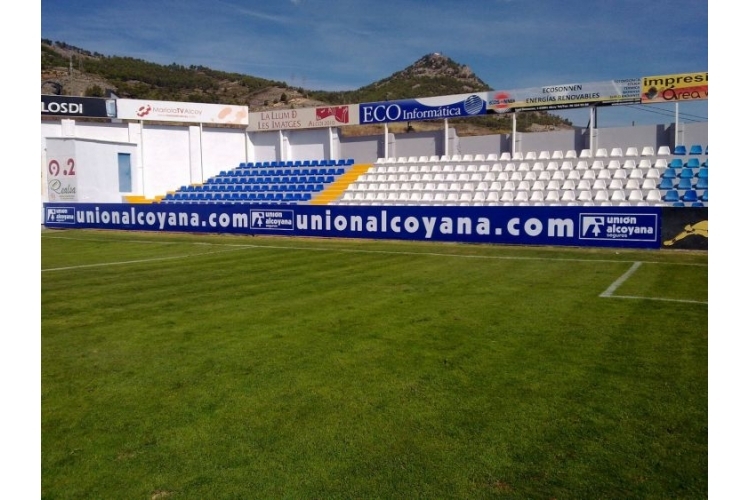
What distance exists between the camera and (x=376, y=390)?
5.43 meters

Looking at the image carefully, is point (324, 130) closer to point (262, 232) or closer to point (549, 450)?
point (262, 232)

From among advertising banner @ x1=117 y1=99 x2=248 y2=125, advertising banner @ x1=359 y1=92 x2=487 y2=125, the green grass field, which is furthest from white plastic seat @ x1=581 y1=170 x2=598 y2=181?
advertising banner @ x1=117 y1=99 x2=248 y2=125

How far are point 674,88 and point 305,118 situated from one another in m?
19.7

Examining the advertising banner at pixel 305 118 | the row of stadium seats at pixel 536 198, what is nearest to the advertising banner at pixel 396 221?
the row of stadium seats at pixel 536 198

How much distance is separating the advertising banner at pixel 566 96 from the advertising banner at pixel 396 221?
29.0 ft

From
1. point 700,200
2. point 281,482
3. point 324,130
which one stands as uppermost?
point 324,130

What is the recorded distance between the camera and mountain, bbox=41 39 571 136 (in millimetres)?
68231

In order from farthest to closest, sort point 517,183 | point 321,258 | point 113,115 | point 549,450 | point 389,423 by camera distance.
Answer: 1. point 113,115
2. point 517,183
3. point 321,258
4. point 389,423
5. point 549,450

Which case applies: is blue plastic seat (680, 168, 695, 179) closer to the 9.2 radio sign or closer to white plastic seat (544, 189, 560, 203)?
white plastic seat (544, 189, 560, 203)

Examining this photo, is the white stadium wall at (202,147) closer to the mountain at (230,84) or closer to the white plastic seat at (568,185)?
the white plastic seat at (568,185)

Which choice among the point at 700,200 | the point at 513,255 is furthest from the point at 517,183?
the point at 513,255

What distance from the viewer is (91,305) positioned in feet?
31.6

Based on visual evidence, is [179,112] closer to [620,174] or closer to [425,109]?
[425,109]

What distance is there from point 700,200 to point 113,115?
1230 inches
